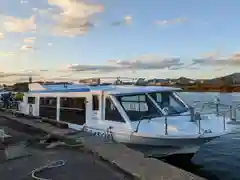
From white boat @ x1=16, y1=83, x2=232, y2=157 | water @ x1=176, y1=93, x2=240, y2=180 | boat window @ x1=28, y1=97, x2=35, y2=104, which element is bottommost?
water @ x1=176, y1=93, x2=240, y2=180

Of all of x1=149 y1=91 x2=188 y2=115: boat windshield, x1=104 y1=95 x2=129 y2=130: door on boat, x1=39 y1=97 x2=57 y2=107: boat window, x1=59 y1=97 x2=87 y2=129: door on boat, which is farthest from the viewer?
x1=39 y1=97 x2=57 y2=107: boat window

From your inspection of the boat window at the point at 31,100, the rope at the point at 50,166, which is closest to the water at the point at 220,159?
the rope at the point at 50,166

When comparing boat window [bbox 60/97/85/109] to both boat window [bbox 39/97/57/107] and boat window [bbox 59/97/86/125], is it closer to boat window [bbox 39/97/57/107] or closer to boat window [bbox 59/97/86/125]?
boat window [bbox 59/97/86/125]

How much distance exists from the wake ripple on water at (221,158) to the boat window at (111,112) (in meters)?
3.47

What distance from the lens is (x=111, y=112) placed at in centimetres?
1041

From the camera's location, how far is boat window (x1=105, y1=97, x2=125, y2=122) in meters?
10.1

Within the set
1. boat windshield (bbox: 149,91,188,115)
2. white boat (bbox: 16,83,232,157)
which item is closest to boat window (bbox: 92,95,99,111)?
white boat (bbox: 16,83,232,157)

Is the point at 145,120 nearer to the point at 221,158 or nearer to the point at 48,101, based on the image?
the point at 221,158

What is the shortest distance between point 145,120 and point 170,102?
4.81 ft

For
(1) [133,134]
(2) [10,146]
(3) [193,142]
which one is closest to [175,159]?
(3) [193,142]

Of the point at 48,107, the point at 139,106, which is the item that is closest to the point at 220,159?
the point at 139,106

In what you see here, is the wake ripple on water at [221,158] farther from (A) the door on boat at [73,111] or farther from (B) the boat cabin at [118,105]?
(A) the door on boat at [73,111]

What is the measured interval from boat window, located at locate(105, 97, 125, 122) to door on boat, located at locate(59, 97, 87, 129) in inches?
53.1

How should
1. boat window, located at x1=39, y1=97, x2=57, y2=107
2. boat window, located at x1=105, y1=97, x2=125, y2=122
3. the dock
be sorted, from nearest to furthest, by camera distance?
the dock → boat window, located at x1=105, y1=97, x2=125, y2=122 → boat window, located at x1=39, y1=97, x2=57, y2=107
